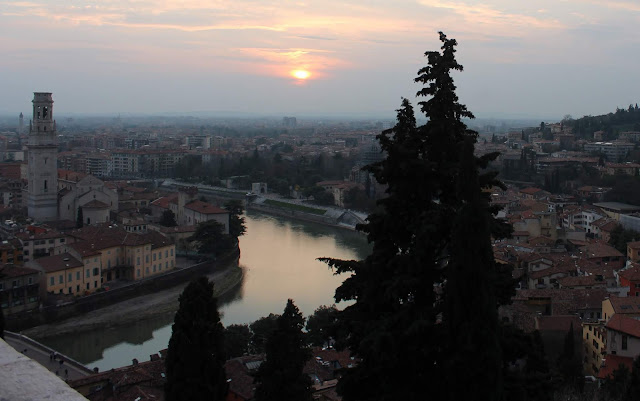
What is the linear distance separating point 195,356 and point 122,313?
4646 millimetres

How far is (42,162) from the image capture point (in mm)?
11500

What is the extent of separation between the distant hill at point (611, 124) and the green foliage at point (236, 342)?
23438 mm

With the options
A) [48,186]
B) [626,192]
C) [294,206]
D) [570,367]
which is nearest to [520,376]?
[570,367]

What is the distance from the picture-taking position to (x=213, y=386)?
3.12 metres

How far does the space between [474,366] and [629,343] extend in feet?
12.5

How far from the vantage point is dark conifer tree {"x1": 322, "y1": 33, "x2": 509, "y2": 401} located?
154 centimetres

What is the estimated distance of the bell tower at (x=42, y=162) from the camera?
11.4m

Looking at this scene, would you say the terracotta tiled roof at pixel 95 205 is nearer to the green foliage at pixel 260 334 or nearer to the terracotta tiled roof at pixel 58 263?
the terracotta tiled roof at pixel 58 263

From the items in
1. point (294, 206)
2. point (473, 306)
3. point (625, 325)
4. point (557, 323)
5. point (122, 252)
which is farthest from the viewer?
point (294, 206)

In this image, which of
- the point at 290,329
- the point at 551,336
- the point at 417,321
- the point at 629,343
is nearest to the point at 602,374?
the point at 629,343

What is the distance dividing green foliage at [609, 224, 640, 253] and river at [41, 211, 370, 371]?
12.4 feet

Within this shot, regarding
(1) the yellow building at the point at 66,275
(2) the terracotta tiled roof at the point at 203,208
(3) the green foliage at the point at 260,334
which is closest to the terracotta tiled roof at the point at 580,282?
(3) the green foliage at the point at 260,334

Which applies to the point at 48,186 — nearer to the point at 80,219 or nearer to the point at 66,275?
the point at 80,219

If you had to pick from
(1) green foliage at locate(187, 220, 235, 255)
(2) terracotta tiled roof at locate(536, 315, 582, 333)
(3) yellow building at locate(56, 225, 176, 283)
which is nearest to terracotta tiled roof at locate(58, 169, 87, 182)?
(1) green foliage at locate(187, 220, 235, 255)
